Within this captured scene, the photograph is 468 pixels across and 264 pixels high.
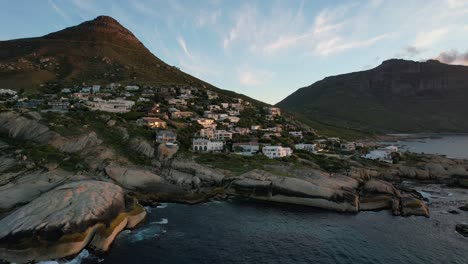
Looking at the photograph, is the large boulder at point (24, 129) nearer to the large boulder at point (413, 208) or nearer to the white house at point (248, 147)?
the white house at point (248, 147)

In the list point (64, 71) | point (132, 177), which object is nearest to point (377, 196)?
point (132, 177)

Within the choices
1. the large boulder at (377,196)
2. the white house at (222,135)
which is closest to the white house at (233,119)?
the white house at (222,135)

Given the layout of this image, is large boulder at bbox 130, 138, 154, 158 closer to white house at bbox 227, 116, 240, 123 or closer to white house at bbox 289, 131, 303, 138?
white house at bbox 227, 116, 240, 123

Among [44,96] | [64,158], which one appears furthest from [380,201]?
[44,96]

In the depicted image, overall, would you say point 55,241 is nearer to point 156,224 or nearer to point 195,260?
point 156,224

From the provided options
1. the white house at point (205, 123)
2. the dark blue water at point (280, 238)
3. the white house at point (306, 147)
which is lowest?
the dark blue water at point (280, 238)

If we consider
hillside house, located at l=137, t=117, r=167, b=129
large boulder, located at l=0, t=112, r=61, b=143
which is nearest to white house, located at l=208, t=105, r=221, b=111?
hillside house, located at l=137, t=117, r=167, b=129
